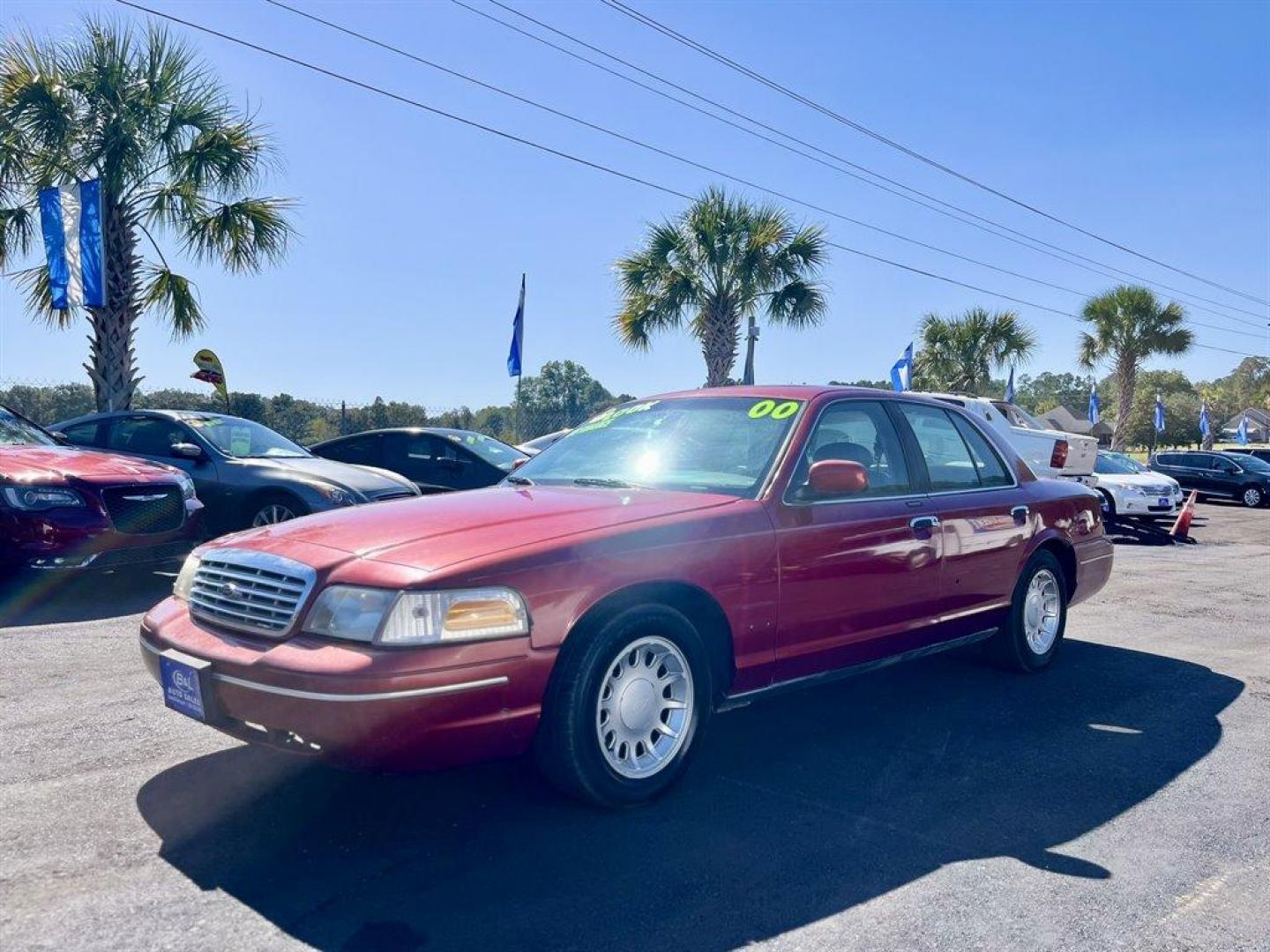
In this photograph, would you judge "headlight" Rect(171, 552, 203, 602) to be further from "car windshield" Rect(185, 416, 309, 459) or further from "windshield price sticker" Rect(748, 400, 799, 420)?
"car windshield" Rect(185, 416, 309, 459)

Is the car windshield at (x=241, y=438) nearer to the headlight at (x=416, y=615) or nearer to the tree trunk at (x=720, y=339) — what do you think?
the headlight at (x=416, y=615)

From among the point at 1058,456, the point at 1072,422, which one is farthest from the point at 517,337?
the point at 1072,422

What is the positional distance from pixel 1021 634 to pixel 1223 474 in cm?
2489

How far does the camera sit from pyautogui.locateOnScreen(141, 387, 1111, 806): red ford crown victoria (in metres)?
3.12

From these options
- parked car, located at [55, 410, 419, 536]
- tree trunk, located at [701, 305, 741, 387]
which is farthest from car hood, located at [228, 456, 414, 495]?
tree trunk, located at [701, 305, 741, 387]

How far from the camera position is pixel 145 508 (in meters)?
7.37

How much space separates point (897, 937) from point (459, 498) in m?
2.28

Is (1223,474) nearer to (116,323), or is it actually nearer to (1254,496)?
(1254,496)

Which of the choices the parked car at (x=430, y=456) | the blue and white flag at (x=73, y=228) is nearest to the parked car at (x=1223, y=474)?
the parked car at (x=430, y=456)

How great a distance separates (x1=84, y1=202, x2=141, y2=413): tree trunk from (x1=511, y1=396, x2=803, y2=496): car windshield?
12010mm

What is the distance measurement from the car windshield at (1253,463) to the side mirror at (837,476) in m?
26.8

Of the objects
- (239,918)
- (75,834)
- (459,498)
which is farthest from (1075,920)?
(75,834)

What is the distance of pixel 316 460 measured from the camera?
9.77m

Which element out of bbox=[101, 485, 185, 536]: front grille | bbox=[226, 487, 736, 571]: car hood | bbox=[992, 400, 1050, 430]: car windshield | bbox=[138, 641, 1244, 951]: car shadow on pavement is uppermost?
bbox=[992, 400, 1050, 430]: car windshield
